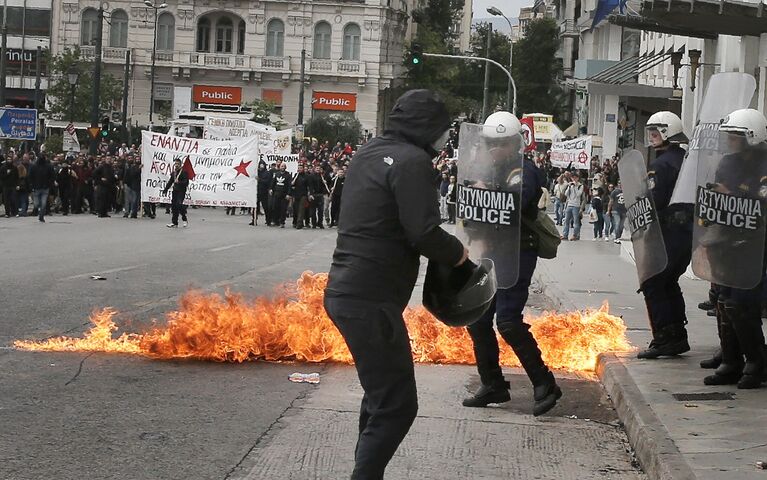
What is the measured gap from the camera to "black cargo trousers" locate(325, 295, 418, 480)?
A: 523 cm

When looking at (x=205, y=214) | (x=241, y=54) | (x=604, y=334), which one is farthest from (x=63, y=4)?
(x=604, y=334)

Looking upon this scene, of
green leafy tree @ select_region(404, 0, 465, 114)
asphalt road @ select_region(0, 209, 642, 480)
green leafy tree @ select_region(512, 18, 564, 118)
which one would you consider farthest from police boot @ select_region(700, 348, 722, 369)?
green leafy tree @ select_region(404, 0, 465, 114)

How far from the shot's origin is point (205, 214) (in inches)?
1665

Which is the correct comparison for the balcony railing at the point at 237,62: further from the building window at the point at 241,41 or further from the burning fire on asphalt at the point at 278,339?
the burning fire on asphalt at the point at 278,339

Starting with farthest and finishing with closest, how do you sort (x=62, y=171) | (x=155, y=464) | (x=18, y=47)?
(x=18, y=47) < (x=62, y=171) < (x=155, y=464)

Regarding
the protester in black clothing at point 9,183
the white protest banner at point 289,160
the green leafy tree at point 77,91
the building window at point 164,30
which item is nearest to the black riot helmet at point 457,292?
the protester in black clothing at point 9,183

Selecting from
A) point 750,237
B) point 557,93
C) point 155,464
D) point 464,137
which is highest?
point 557,93

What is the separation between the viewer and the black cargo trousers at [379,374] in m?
5.23

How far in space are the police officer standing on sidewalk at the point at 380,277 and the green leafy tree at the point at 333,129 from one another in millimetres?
70912

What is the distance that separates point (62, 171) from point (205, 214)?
7640mm

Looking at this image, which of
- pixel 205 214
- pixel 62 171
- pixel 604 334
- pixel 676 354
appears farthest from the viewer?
pixel 205 214

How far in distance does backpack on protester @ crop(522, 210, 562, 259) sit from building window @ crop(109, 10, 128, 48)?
78421 mm

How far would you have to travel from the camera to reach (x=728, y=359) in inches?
357

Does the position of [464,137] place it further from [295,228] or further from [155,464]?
[295,228]
